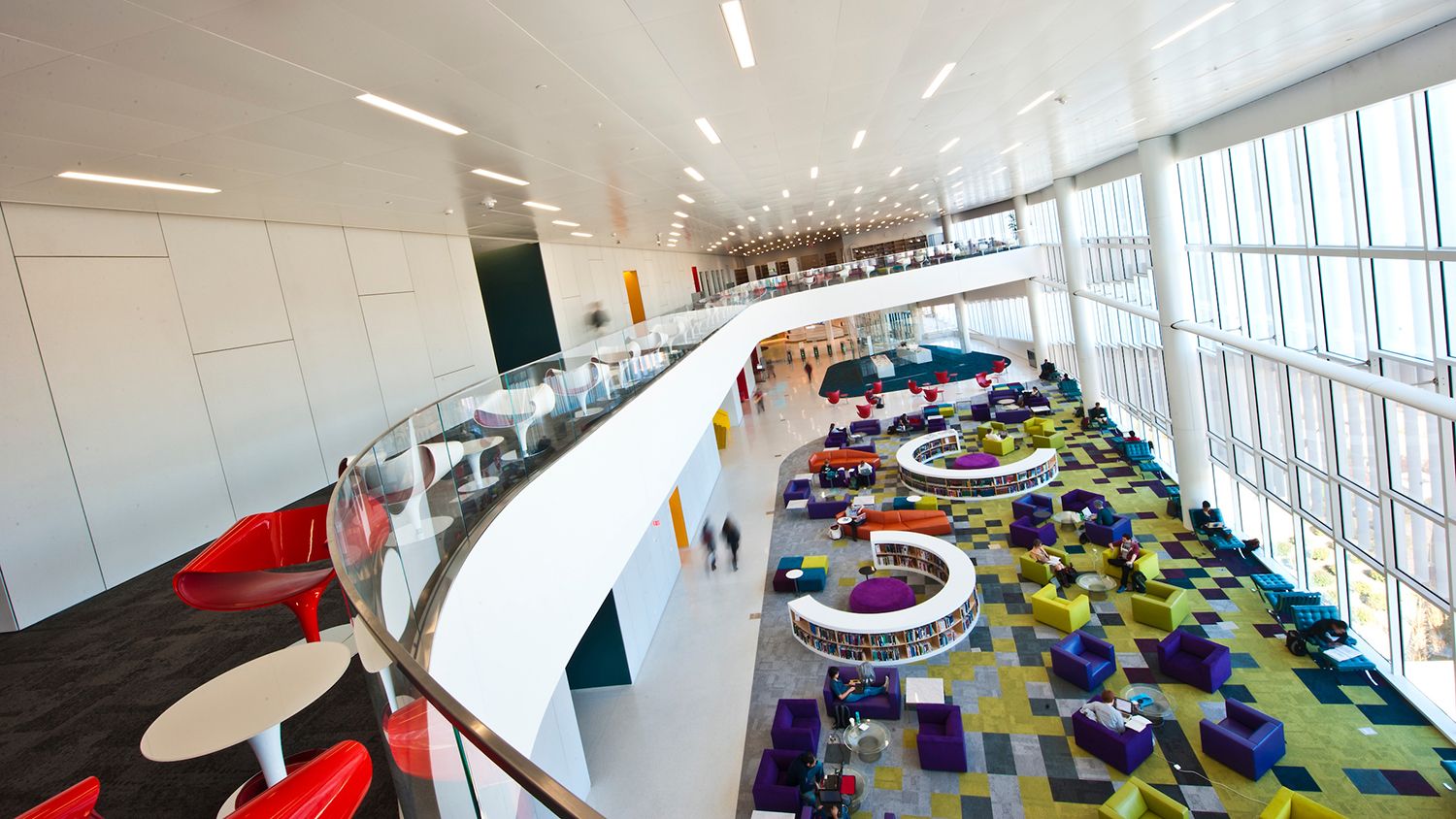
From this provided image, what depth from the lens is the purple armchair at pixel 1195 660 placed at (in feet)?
28.0

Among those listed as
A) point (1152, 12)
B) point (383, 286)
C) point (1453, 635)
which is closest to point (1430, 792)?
point (1453, 635)

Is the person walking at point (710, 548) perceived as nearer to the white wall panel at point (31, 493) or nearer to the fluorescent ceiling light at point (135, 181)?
the white wall panel at point (31, 493)

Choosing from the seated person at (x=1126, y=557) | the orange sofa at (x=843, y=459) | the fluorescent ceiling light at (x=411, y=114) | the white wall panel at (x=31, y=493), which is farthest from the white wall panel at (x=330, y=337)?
the seated person at (x=1126, y=557)

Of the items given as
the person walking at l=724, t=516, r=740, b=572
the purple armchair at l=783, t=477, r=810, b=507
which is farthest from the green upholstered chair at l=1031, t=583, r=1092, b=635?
the purple armchair at l=783, t=477, r=810, b=507

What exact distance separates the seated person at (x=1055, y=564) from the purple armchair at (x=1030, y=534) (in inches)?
34.1

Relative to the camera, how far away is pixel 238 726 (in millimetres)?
2549

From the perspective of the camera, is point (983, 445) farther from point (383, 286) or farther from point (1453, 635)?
point (383, 286)

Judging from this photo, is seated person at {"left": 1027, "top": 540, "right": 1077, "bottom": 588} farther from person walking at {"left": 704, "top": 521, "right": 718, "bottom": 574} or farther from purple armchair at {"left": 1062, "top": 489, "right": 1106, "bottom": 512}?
person walking at {"left": 704, "top": 521, "right": 718, "bottom": 574}

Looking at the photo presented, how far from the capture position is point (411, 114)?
5773 mm

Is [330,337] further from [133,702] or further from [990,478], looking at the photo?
[990,478]

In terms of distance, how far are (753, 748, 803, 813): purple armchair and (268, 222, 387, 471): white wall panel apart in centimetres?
717

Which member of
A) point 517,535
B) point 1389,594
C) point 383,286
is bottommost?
point 1389,594

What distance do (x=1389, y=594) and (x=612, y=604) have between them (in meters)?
10.3

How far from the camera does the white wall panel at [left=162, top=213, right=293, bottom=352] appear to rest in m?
8.05
